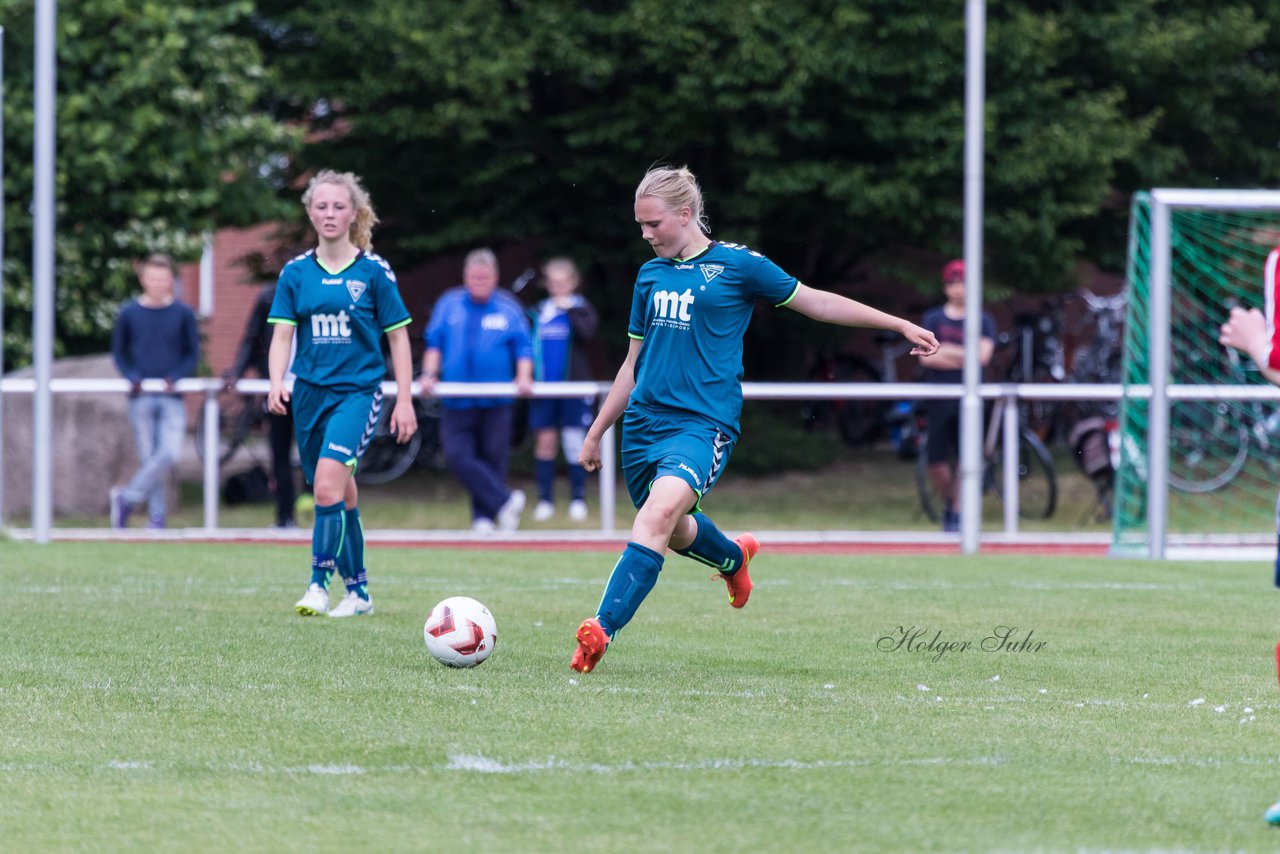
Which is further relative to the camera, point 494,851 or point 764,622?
point 764,622

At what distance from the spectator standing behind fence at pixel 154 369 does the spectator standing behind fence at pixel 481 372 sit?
188 cm

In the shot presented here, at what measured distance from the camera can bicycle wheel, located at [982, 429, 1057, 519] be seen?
14.7 m

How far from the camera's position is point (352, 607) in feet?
27.1

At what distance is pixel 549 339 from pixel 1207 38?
798cm

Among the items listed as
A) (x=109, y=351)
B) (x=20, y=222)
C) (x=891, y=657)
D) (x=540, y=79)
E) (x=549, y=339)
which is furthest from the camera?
Result: (x=540, y=79)

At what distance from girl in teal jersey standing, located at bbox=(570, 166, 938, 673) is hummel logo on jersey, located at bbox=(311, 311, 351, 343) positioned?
1750 millimetres

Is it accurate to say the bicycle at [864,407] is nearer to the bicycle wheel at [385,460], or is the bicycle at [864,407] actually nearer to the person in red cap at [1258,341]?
the bicycle wheel at [385,460]

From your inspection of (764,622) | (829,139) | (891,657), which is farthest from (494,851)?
(829,139)

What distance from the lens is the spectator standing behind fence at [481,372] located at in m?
13.5

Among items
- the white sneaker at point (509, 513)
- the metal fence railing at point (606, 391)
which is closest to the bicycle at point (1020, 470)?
the metal fence railing at point (606, 391)

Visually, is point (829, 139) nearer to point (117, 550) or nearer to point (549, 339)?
point (549, 339)

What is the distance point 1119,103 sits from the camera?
19.3 m

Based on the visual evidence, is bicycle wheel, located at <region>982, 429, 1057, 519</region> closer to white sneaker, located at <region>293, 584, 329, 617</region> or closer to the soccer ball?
white sneaker, located at <region>293, 584, 329, 617</region>

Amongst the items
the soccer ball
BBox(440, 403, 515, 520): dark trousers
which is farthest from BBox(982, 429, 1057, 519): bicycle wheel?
the soccer ball
